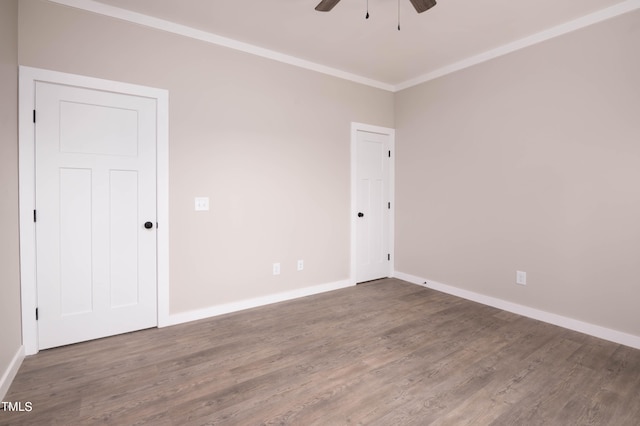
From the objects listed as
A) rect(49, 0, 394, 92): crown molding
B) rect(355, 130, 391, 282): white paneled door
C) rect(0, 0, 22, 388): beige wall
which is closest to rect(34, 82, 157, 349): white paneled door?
rect(0, 0, 22, 388): beige wall

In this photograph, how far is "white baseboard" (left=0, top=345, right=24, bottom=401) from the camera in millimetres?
1941

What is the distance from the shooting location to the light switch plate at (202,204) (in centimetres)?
315

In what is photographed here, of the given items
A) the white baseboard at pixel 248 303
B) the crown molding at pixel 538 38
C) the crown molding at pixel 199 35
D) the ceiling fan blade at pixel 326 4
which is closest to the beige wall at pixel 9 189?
the crown molding at pixel 199 35

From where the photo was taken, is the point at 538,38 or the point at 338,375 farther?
the point at 538,38

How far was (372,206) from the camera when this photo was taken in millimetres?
4500

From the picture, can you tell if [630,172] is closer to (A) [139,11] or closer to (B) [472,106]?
(B) [472,106]

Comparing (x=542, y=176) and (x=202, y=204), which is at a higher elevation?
(x=542, y=176)

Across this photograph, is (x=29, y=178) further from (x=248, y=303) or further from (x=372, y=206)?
(x=372, y=206)

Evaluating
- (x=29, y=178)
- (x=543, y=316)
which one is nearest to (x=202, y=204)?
(x=29, y=178)

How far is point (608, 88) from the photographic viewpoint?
→ 8.95 feet

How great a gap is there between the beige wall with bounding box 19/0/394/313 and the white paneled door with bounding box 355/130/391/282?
25 centimetres

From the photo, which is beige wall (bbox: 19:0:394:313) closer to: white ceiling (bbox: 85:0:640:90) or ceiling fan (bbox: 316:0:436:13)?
white ceiling (bbox: 85:0:640:90)

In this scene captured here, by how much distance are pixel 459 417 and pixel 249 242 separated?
242cm

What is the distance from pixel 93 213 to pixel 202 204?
88 cm
